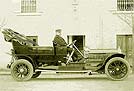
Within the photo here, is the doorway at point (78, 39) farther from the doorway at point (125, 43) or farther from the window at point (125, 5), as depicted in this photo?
the window at point (125, 5)

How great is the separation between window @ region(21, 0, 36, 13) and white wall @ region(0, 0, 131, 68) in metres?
0.39

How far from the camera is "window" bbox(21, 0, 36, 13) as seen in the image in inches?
1036

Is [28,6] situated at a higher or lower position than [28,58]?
higher

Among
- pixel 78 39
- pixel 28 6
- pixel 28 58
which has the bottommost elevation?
pixel 28 58

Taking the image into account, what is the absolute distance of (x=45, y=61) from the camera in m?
18.9

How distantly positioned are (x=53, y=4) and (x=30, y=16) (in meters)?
1.47

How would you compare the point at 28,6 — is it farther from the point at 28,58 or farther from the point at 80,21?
the point at 28,58

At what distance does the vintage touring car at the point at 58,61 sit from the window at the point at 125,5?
7.65 m

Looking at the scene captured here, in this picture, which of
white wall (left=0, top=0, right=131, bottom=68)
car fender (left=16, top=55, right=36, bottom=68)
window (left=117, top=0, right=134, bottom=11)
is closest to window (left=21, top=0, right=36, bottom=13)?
white wall (left=0, top=0, right=131, bottom=68)

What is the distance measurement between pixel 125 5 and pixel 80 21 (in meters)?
2.69

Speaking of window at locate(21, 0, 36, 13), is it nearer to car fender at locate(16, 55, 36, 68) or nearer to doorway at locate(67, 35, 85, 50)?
doorway at locate(67, 35, 85, 50)

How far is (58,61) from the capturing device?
18.8 metres

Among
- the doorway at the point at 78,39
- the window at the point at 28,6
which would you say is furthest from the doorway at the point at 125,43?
the window at the point at 28,6

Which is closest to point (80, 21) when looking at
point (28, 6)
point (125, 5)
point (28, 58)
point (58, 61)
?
point (125, 5)
